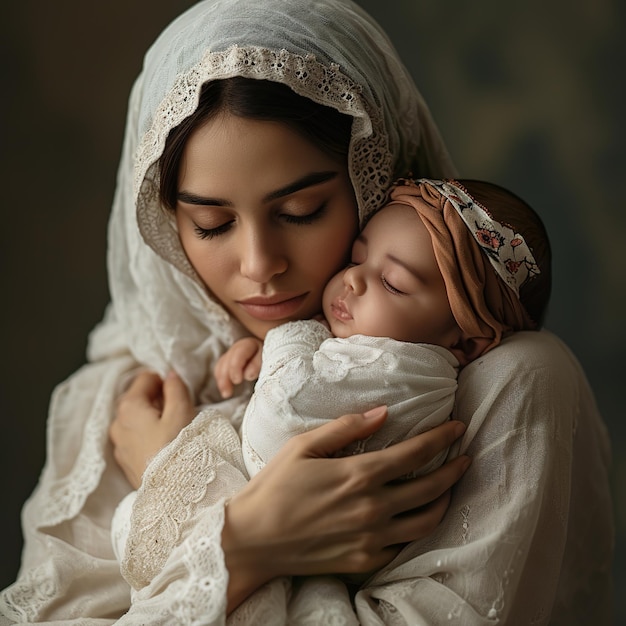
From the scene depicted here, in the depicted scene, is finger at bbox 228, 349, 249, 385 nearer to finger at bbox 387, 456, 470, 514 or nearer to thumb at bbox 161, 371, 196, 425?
thumb at bbox 161, 371, 196, 425

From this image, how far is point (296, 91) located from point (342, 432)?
0.54 m

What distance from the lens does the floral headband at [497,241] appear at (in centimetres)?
131

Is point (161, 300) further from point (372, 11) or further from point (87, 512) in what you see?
point (372, 11)

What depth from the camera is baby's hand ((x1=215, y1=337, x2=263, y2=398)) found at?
156 centimetres

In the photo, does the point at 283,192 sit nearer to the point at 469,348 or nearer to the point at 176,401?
the point at 469,348

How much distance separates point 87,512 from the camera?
5.28 feet

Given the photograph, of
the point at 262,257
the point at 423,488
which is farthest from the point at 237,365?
the point at 423,488

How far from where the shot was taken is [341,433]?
3.90 feet

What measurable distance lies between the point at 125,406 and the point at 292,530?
0.63 metres

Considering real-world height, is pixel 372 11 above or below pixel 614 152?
above

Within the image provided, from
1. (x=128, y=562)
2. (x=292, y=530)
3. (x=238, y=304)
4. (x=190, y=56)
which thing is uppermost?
(x=190, y=56)

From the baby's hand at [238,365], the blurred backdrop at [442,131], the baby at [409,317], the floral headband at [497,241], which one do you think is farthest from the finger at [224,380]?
the blurred backdrop at [442,131]

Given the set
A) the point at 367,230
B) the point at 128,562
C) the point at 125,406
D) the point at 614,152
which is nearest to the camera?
the point at 128,562

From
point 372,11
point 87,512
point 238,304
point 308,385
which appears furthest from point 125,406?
point 372,11
